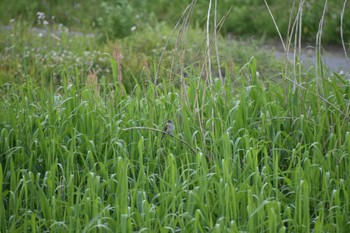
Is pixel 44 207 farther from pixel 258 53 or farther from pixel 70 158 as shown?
pixel 258 53

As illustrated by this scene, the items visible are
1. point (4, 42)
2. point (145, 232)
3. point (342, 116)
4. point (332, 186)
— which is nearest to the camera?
point (145, 232)

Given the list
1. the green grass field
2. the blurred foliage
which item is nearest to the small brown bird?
the green grass field

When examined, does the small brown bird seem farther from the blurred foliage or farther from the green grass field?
the blurred foliage

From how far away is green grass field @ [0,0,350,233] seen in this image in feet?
11.3

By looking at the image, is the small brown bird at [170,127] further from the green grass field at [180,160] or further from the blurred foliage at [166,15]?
the blurred foliage at [166,15]

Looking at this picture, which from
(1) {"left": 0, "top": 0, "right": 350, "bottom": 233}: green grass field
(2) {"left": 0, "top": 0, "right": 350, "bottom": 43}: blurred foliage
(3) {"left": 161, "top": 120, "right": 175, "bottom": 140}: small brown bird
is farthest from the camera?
(2) {"left": 0, "top": 0, "right": 350, "bottom": 43}: blurred foliage

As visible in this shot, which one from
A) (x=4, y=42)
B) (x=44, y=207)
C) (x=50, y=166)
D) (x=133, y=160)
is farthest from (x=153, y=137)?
(x=4, y=42)

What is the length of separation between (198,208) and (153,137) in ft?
2.75

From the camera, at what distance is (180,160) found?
159 inches

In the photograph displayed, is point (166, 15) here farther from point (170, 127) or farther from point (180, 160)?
point (180, 160)

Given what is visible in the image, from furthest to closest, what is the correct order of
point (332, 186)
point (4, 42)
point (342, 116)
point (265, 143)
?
1. point (4, 42)
2. point (342, 116)
3. point (265, 143)
4. point (332, 186)

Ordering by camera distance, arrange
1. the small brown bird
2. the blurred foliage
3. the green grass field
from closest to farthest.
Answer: the green grass field → the small brown bird → the blurred foliage

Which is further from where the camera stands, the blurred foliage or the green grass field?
the blurred foliage

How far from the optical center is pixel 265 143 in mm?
4121
